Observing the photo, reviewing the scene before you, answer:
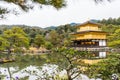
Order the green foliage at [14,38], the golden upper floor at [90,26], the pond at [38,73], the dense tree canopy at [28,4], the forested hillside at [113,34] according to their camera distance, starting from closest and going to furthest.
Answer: the dense tree canopy at [28,4]
the pond at [38,73]
the forested hillside at [113,34]
the green foliage at [14,38]
the golden upper floor at [90,26]

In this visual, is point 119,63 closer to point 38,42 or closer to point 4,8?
point 4,8

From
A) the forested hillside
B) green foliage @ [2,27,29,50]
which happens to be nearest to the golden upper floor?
the forested hillside

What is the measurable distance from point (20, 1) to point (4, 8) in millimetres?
159

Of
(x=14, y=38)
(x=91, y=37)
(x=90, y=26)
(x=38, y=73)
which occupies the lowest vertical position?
(x=91, y=37)

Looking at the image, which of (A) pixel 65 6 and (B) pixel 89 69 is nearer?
(A) pixel 65 6

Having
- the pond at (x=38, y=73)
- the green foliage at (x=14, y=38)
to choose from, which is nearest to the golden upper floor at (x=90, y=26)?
the green foliage at (x=14, y=38)

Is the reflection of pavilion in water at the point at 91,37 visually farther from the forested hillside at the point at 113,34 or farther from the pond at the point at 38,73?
the pond at the point at 38,73

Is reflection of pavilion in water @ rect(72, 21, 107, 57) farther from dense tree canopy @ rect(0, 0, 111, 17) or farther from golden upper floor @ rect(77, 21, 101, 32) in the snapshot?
dense tree canopy @ rect(0, 0, 111, 17)

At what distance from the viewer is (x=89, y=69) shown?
3941mm

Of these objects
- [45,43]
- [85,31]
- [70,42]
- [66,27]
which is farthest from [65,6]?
[66,27]

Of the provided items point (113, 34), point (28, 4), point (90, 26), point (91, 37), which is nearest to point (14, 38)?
point (91, 37)

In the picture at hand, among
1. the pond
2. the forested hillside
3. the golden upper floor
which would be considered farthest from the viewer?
the golden upper floor

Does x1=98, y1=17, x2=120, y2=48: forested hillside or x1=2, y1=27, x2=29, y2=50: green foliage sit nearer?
x1=98, y1=17, x2=120, y2=48: forested hillside

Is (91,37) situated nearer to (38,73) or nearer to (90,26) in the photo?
(90,26)
